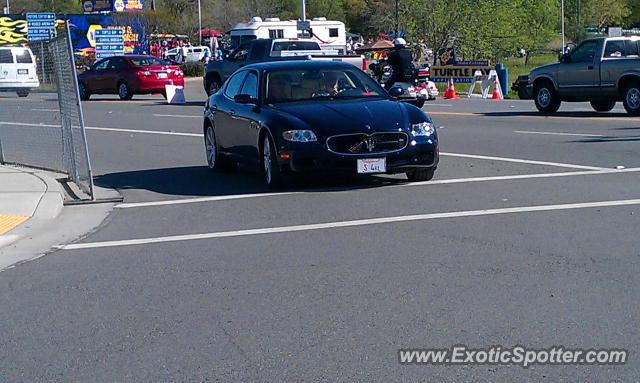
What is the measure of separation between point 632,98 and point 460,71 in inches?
778

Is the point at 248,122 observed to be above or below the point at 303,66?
below

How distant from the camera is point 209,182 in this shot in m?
14.0

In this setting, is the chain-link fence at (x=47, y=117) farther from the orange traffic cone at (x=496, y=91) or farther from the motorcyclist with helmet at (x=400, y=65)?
the orange traffic cone at (x=496, y=91)

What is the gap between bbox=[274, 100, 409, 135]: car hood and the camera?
1213 centimetres

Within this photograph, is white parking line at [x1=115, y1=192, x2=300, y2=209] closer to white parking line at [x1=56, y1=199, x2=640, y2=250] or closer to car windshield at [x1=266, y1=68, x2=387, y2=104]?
car windshield at [x1=266, y1=68, x2=387, y2=104]

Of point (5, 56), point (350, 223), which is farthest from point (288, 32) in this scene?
point (350, 223)

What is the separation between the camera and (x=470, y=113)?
24.3 metres

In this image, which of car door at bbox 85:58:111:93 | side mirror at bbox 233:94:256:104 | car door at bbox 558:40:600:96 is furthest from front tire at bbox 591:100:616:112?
car door at bbox 85:58:111:93

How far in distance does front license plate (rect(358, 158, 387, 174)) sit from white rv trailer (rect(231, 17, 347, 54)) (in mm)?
27544

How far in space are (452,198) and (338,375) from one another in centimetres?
610

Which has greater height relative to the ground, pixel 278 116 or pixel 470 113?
pixel 278 116

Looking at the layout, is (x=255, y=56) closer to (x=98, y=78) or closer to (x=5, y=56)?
(x=98, y=78)

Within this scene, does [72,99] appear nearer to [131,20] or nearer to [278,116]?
[278,116]

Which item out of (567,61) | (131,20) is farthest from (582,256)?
(131,20)
